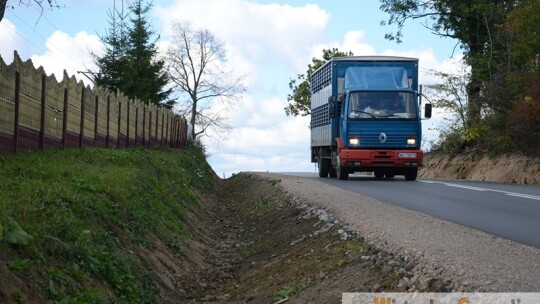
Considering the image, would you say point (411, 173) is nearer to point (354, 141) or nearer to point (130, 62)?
point (354, 141)

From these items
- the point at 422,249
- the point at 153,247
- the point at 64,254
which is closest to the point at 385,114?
the point at 153,247

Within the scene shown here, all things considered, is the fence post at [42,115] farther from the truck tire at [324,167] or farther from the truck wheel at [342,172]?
the truck tire at [324,167]

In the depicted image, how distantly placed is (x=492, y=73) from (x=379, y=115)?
17565 millimetres

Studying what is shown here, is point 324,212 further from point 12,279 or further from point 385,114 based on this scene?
point 385,114

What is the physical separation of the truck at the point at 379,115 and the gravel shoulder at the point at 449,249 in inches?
508

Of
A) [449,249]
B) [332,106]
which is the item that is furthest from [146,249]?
[332,106]

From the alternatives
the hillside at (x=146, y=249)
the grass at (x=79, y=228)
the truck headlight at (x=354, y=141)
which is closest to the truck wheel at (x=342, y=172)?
the truck headlight at (x=354, y=141)

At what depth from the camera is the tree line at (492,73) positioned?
1427 inches

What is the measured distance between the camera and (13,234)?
8055 mm

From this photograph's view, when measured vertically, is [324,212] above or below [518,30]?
below

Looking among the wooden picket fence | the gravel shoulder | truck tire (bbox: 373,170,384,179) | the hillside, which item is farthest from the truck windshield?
the gravel shoulder

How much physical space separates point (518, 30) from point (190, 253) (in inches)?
1069

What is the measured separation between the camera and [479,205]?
18.5 metres

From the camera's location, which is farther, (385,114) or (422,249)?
(385,114)
